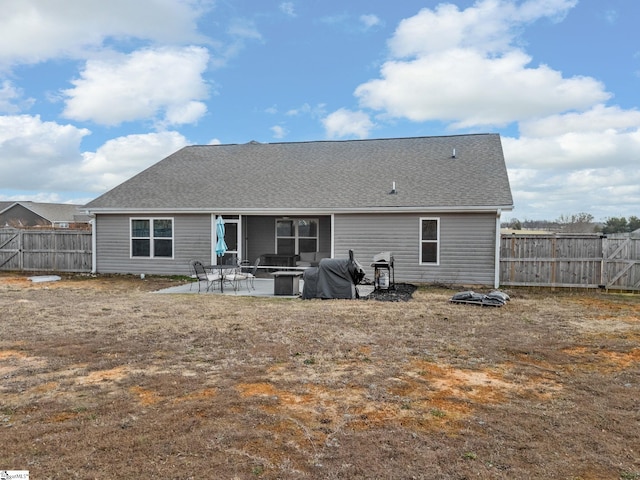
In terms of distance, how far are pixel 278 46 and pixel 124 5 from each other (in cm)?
742

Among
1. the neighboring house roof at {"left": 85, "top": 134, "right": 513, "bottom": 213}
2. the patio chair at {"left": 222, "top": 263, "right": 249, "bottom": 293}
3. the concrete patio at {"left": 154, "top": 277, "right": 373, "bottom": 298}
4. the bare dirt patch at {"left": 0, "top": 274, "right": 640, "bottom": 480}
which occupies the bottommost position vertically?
the bare dirt patch at {"left": 0, "top": 274, "right": 640, "bottom": 480}

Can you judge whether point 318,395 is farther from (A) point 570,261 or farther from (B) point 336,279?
(A) point 570,261

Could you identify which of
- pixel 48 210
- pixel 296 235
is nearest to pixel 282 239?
pixel 296 235

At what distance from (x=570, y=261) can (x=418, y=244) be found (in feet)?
14.7

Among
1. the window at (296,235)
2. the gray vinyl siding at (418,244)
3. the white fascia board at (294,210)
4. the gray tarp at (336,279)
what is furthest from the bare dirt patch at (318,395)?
the window at (296,235)

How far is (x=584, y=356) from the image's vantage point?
240 inches

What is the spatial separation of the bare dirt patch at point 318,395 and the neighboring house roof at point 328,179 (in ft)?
18.7

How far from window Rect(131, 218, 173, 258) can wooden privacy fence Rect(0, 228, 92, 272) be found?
217cm

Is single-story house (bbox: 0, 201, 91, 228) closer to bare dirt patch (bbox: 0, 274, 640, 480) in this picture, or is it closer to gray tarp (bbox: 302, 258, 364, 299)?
gray tarp (bbox: 302, 258, 364, 299)

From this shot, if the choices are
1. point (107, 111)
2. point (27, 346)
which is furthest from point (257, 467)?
point (107, 111)

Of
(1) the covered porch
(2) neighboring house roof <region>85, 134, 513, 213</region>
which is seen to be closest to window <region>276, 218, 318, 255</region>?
(1) the covered porch

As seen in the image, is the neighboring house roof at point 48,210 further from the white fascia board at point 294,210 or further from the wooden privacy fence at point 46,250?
the white fascia board at point 294,210

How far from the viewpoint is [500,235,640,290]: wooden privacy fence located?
12.9 m

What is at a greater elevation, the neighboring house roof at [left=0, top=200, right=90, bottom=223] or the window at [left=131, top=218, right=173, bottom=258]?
the neighboring house roof at [left=0, top=200, right=90, bottom=223]
